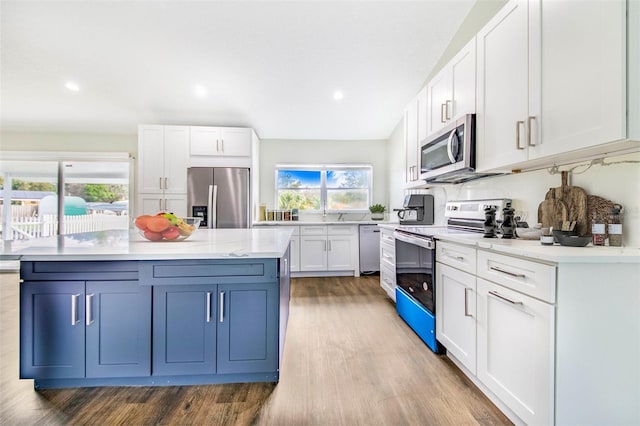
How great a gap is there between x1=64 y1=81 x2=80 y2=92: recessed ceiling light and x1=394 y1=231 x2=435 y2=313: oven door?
448 cm

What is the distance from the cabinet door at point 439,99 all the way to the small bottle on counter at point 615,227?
135 cm

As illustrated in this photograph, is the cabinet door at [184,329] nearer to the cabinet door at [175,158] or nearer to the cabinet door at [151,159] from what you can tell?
the cabinet door at [175,158]

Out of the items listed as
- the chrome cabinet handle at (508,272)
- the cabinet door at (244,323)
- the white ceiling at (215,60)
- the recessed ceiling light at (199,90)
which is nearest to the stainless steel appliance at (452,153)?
the chrome cabinet handle at (508,272)

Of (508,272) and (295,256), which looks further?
(295,256)

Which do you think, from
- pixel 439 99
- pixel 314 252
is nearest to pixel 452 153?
pixel 439 99

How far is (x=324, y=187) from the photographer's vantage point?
518 centimetres

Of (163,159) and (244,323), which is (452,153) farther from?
(163,159)

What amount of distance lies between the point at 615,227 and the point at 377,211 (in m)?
3.55

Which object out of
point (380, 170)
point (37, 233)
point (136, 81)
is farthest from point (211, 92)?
point (37, 233)

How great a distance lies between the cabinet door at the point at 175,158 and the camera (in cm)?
422

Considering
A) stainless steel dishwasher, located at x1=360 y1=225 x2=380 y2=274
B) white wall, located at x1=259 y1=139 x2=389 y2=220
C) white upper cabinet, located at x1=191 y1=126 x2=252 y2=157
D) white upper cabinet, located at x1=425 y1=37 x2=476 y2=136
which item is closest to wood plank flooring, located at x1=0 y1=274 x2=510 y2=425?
white upper cabinet, located at x1=425 y1=37 x2=476 y2=136

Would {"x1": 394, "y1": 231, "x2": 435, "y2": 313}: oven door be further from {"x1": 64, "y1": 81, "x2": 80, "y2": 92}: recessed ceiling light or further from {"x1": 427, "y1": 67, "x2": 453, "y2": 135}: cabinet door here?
{"x1": 64, "y1": 81, "x2": 80, "y2": 92}: recessed ceiling light

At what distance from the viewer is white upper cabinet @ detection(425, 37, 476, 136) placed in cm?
212

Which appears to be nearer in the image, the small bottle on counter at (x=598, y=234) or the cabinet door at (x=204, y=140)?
the small bottle on counter at (x=598, y=234)
